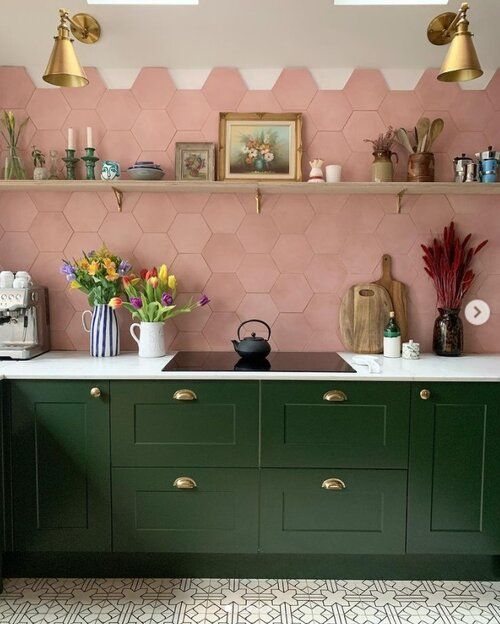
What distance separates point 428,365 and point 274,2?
5.78 ft

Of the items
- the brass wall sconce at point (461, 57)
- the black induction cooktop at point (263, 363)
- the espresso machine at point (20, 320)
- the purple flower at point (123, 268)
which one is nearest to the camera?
the brass wall sconce at point (461, 57)

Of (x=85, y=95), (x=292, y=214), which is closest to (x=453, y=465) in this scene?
(x=292, y=214)

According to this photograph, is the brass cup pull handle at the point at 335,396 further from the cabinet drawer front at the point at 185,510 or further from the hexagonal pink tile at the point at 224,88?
the hexagonal pink tile at the point at 224,88

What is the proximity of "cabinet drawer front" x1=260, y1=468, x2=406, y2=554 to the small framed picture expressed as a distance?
151cm

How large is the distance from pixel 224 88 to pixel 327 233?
0.92 metres

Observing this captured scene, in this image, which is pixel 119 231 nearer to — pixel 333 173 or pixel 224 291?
pixel 224 291

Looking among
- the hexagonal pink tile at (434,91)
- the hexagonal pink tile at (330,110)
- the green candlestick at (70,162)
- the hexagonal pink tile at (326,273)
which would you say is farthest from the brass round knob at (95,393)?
the hexagonal pink tile at (434,91)

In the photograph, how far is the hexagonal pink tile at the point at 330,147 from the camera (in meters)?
2.85

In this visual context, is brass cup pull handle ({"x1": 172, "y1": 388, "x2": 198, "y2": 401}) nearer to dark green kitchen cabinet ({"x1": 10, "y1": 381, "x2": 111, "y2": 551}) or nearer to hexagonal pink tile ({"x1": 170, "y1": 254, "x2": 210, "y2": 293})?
dark green kitchen cabinet ({"x1": 10, "y1": 381, "x2": 111, "y2": 551})

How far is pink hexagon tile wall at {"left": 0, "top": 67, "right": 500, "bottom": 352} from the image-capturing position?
2834 mm

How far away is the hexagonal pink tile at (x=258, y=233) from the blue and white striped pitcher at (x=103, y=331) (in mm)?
784

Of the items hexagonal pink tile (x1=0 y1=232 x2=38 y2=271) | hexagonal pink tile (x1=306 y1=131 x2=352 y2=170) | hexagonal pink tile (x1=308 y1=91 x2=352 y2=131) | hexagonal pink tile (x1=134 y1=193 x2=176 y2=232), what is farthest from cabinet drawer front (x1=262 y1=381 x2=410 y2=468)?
hexagonal pink tile (x1=0 y1=232 x2=38 y2=271)

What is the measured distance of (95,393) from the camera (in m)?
2.29

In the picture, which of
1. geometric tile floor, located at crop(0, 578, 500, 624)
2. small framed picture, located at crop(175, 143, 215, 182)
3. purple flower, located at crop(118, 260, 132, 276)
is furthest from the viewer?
small framed picture, located at crop(175, 143, 215, 182)
